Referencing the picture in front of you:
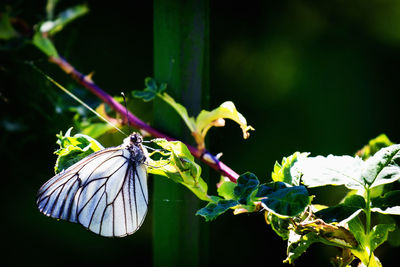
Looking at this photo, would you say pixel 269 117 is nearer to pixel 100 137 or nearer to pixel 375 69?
pixel 375 69

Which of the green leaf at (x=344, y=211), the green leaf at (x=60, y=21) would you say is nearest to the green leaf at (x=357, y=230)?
the green leaf at (x=344, y=211)

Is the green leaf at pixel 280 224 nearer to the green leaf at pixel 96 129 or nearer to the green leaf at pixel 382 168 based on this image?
the green leaf at pixel 382 168

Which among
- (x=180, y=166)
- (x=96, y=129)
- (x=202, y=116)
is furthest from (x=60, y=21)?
(x=180, y=166)

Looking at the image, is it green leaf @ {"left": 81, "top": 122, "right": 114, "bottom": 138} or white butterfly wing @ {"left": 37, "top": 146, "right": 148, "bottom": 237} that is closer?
white butterfly wing @ {"left": 37, "top": 146, "right": 148, "bottom": 237}

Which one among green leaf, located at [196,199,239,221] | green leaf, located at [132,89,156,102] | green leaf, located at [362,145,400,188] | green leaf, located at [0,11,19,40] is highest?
green leaf, located at [0,11,19,40]

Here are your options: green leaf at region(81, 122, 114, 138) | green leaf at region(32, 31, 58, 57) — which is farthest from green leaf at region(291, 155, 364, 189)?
green leaf at region(32, 31, 58, 57)

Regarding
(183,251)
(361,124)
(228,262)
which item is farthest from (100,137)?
(361,124)

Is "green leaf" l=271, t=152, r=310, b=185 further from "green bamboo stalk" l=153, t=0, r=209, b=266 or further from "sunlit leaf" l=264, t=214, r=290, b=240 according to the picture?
"green bamboo stalk" l=153, t=0, r=209, b=266

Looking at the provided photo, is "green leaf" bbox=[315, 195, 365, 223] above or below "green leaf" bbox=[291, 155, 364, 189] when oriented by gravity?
below
